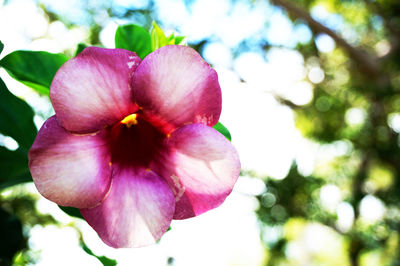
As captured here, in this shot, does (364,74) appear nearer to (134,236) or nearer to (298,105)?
(298,105)

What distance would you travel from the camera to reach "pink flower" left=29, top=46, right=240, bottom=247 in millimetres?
289

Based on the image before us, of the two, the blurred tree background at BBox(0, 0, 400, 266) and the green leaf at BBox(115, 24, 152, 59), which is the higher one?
the green leaf at BBox(115, 24, 152, 59)

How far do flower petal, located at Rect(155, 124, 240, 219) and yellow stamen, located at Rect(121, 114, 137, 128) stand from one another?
0.07 m

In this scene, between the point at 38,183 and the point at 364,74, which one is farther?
the point at 364,74

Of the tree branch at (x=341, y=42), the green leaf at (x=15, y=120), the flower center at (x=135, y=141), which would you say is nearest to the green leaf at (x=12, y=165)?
the green leaf at (x=15, y=120)

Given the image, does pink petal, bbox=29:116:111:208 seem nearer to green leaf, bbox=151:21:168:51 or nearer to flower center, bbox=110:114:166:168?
flower center, bbox=110:114:166:168

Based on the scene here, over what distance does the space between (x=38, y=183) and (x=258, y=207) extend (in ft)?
5.88

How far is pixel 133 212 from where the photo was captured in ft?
1.05

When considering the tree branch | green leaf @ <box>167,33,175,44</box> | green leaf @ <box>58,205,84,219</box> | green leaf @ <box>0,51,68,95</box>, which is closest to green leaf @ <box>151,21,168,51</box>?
green leaf @ <box>167,33,175,44</box>

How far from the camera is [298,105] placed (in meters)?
3.02

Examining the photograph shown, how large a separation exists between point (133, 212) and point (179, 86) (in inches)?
4.7

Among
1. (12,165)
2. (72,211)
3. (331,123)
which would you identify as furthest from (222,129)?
(331,123)

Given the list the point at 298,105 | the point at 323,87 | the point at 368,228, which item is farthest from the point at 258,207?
the point at 323,87

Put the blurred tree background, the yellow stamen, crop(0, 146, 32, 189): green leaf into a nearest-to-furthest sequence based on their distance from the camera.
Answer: the yellow stamen, crop(0, 146, 32, 189): green leaf, the blurred tree background
